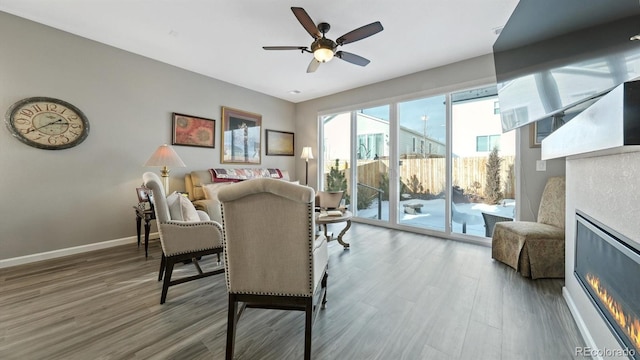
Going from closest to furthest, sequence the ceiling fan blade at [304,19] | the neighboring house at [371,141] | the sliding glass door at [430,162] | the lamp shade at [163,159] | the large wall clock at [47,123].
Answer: the ceiling fan blade at [304,19]
the large wall clock at [47,123]
the lamp shade at [163,159]
the sliding glass door at [430,162]
the neighboring house at [371,141]

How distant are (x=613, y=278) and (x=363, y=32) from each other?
2.33 m

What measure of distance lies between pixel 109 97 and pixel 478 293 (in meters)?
4.63

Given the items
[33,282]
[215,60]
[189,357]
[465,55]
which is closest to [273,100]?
[215,60]

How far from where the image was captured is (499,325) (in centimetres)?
154

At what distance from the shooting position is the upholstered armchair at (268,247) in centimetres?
119

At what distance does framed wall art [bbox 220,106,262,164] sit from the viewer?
4.27 meters

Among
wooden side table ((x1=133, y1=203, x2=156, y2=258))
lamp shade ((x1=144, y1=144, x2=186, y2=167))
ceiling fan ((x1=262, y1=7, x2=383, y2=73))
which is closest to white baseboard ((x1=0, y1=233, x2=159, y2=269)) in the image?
wooden side table ((x1=133, y1=203, x2=156, y2=258))

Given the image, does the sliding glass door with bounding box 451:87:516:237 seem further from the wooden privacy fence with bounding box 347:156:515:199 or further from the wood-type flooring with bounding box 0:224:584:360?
the wood-type flooring with bounding box 0:224:584:360

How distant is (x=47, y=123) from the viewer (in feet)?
8.68

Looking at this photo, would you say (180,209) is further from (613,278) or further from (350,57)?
(613,278)

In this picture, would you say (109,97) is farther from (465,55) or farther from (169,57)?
(465,55)

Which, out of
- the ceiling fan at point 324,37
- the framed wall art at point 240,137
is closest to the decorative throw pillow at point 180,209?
the ceiling fan at point 324,37

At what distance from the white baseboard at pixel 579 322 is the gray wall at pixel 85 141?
453 centimetres

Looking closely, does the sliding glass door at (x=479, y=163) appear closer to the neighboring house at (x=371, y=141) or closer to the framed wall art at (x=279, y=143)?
the neighboring house at (x=371, y=141)
